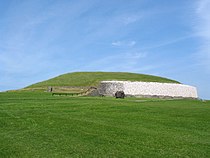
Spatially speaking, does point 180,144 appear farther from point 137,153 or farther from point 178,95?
point 178,95

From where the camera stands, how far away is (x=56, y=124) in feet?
47.7

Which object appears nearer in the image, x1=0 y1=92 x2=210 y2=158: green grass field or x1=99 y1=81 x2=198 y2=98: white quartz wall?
x1=0 y1=92 x2=210 y2=158: green grass field

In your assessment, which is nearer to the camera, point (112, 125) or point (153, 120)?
point (112, 125)

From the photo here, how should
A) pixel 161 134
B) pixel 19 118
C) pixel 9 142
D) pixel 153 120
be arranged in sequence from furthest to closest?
pixel 153 120
pixel 19 118
pixel 161 134
pixel 9 142

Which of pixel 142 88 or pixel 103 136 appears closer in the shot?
pixel 103 136

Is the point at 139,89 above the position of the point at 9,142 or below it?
above

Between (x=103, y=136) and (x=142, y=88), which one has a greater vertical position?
(x=142, y=88)

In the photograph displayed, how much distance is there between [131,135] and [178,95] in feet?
131

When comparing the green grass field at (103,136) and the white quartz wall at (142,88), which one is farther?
the white quartz wall at (142,88)

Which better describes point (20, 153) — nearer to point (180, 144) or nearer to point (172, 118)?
point (180, 144)

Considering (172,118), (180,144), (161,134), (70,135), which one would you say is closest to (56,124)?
(70,135)

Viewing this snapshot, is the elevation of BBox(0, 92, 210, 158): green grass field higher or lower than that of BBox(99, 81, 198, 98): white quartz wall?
lower

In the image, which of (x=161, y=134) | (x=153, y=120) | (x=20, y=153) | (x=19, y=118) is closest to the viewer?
(x=20, y=153)

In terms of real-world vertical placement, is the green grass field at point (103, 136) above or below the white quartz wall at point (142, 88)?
below
